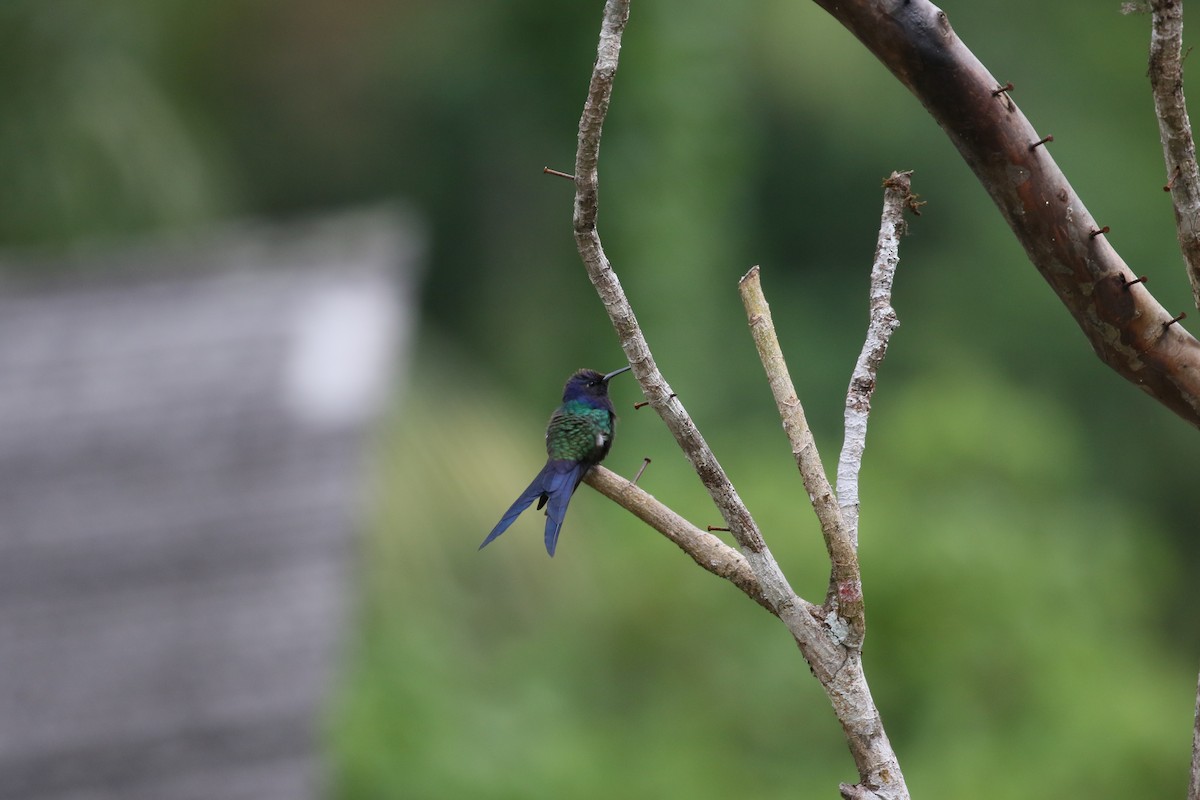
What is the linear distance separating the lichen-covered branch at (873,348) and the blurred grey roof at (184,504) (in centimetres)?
256

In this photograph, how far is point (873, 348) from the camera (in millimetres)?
1361

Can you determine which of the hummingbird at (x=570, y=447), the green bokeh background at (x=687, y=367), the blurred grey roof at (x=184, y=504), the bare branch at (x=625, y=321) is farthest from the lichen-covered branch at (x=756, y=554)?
the green bokeh background at (x=687, y=367)

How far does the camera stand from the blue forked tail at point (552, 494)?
1462mm

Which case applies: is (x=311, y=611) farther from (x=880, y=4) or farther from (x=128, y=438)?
(x=880, y=4)

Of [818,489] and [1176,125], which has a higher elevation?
[1176,125]

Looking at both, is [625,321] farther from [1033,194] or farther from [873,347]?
[1033,194]

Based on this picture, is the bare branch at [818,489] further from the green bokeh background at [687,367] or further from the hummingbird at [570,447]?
the green bokeh background at [687,367]

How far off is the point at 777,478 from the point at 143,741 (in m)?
4.60

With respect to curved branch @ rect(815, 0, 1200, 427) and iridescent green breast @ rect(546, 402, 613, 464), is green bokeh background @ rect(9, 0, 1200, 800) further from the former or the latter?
curved branch @ rect(815, 0, 1200, 427)

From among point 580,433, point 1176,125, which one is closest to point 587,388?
point 580,433

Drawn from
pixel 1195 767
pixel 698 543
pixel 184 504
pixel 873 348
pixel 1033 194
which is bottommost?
pixel 184 504

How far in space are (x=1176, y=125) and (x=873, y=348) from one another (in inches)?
15.6

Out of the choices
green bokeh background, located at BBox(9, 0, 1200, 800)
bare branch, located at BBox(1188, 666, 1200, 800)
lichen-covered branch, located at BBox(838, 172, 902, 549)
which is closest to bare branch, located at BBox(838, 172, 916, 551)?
lichen-covered branch, located at BBox(838, 172, 902, 549)

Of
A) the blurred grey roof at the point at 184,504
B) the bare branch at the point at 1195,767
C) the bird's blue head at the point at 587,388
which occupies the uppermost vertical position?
the bird's blue head at the point at 587,388
